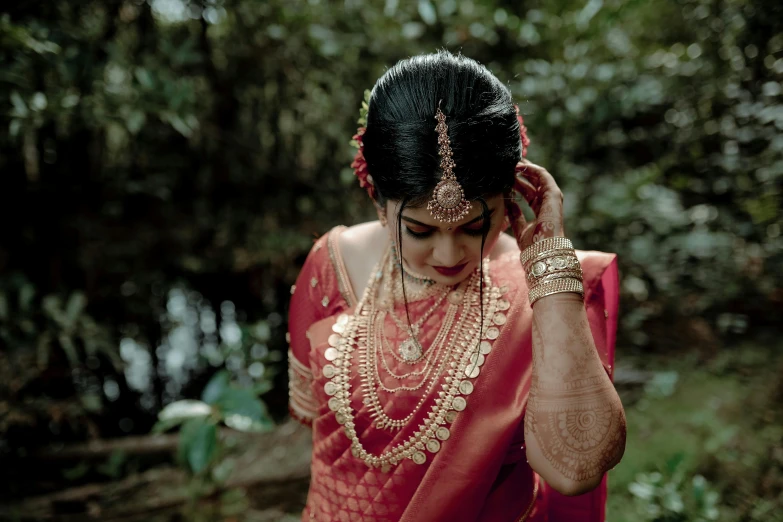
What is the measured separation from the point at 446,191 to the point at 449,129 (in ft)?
0.37

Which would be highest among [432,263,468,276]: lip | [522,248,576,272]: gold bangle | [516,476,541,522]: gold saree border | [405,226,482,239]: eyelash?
[405,226,482,239]: eyelash

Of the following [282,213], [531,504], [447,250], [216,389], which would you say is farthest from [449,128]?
[282,213]

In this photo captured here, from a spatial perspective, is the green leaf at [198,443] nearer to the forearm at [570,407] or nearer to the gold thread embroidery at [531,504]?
the gold thread embroidery at [531,504]

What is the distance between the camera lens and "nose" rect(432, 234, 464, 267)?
1.08 m

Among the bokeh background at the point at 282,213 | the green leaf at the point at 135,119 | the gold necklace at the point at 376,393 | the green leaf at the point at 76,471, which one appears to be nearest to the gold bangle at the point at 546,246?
the gold necklace at the point at 376,393

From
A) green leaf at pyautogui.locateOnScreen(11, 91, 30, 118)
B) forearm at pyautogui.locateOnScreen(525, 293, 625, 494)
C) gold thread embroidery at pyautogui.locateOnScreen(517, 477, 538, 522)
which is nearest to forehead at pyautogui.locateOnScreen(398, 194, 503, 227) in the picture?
forearm at pyautogui.locateOnScreen(525, 293, 625, 494)

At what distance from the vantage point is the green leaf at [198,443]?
2004mm

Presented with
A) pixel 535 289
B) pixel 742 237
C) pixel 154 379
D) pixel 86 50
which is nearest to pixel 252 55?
pixel 86 50

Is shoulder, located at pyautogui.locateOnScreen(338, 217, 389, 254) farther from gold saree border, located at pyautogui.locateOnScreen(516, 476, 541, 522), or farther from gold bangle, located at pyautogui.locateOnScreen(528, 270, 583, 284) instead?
gold saree border, located at pyautogui.locateOnScreen(516, 476, 541, 522)

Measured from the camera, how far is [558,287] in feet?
3.48

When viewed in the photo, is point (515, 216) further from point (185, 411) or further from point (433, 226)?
point (185, 411)

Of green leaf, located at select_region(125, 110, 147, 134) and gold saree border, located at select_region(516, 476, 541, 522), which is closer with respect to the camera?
gold saree border, located at select_region(516, 476, 541, 522)

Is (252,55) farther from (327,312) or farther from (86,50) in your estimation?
(327,312)

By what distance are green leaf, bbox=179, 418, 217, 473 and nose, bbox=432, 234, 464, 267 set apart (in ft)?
4.37
